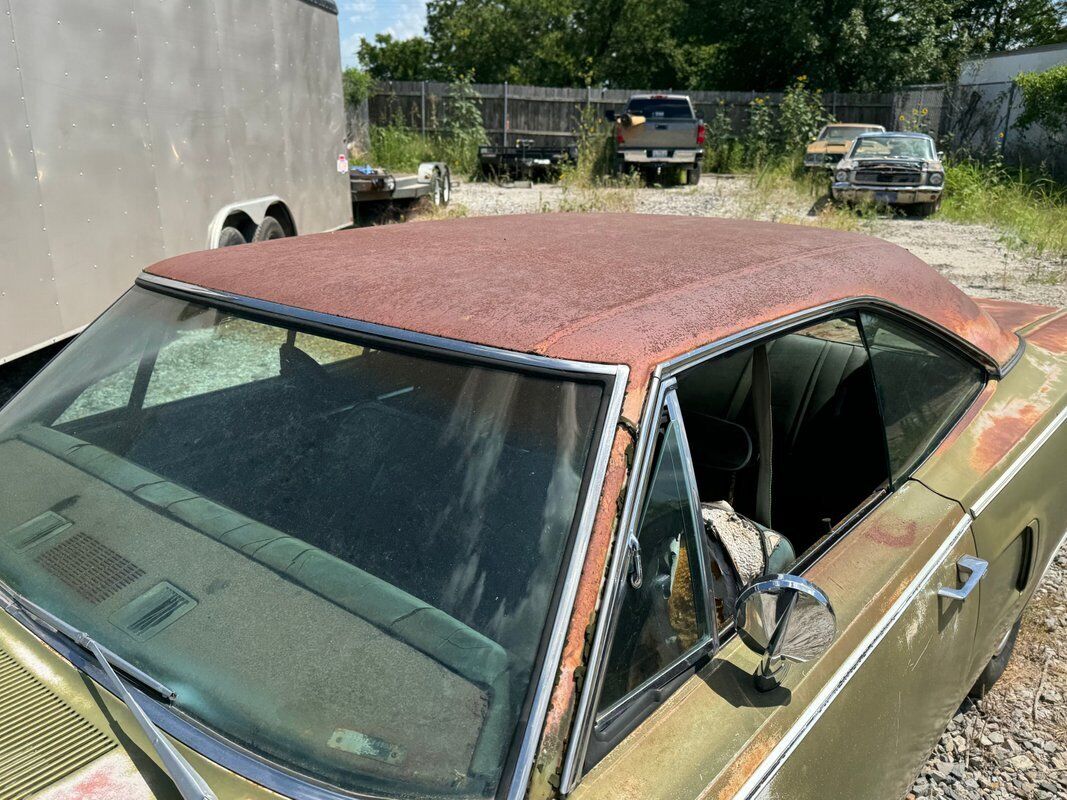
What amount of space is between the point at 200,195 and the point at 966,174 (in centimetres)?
1631

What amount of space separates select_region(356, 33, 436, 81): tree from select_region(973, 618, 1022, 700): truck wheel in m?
52.8

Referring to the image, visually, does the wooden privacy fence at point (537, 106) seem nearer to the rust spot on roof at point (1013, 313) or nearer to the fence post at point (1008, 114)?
the fence post at point (1008, 114)

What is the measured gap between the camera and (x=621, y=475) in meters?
1.31

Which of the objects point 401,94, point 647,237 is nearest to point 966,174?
point 401,94

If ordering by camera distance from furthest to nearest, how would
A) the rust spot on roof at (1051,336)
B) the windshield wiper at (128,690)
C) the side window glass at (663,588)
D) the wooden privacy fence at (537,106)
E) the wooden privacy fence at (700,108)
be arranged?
the wooden privacy fence at (537,106), the wooden privacy fence at (700,108), the rust spot on roof at (1051,336), the side window glass at (663,588), the windshield wiper at (128,690)

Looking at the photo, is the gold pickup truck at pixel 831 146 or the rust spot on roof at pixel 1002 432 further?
the gold pickup truck at pixel 831 146

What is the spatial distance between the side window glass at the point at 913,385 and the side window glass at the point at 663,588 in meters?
0.87

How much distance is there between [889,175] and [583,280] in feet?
50.3

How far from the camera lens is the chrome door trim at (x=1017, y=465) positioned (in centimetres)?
206

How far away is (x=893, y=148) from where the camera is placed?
1568 centimetres

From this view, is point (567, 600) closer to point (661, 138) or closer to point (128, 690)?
point (128, 690)

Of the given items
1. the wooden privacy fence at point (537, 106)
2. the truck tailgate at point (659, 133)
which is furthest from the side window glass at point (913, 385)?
the wooden privacy fence at point (537, 106)

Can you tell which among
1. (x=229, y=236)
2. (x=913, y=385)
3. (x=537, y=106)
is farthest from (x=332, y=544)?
(x=537, y=106)

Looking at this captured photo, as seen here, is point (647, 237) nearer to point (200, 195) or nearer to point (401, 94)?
point (200, 195)
